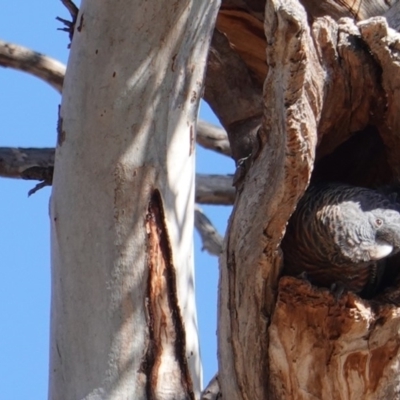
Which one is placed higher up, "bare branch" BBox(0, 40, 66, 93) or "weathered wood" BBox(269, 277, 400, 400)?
"bare branch" BBox(0, 40, 66, 93)

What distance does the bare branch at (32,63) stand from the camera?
4.10 metres

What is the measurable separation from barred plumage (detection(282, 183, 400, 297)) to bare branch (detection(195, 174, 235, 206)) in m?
2.19

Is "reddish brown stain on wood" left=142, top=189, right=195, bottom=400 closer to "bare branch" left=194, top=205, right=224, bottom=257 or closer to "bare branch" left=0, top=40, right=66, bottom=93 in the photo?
"bare branch" left=0, top=40, right=66, bottom=93

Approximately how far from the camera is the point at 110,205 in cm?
213

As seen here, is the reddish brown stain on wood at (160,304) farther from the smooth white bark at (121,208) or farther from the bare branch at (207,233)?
the bare branch at (207,233)

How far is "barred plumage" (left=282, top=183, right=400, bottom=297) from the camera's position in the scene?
7.84ft

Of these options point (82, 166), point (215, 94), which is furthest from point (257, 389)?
point (215, 94)

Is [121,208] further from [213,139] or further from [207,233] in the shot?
[207,233]

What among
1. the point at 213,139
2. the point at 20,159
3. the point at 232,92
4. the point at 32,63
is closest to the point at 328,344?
the point at 232,92

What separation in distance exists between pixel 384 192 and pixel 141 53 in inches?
38.8

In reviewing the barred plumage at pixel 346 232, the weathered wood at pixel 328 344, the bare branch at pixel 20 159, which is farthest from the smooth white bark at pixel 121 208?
the bare branch at pixel 20 159

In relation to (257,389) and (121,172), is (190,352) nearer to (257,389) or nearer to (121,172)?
(257,389)

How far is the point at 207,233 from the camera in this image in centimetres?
502

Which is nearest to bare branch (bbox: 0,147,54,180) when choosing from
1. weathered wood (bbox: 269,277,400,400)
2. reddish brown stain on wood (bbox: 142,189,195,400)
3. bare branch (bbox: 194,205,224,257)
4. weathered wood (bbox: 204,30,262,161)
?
weathered wood (bbox: 204,30,262,161)
